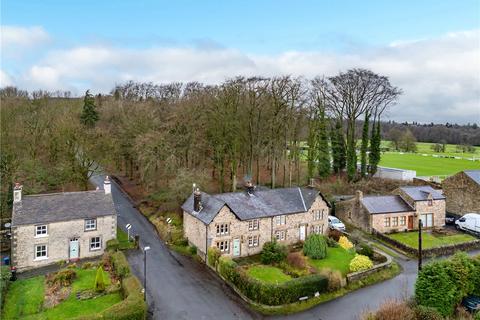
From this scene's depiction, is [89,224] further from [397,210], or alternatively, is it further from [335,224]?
[397,210]

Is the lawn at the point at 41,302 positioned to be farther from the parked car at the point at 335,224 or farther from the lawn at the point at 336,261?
the parked car at the point at 335,224

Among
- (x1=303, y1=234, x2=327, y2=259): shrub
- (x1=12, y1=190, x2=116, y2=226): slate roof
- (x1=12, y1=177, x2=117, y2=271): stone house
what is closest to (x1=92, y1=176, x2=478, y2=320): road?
(x1=12, y1=177, x2=117, y2=271): stone house

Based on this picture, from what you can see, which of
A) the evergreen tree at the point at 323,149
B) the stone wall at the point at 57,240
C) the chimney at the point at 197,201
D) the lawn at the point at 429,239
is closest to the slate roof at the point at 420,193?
the lawn at the point at 429,239

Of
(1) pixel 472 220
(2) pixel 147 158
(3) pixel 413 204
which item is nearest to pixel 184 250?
(2) pixel 147 158

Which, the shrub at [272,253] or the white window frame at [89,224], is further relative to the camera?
the white window frame at [89,224]

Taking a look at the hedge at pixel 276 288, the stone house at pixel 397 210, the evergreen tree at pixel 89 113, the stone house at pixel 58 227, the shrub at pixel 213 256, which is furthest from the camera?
the evergreen tree at pixel 89 113

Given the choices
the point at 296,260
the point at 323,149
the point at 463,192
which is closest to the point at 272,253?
the point at 296,260

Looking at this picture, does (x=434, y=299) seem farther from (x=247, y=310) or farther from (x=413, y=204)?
(x=413, y=204)
